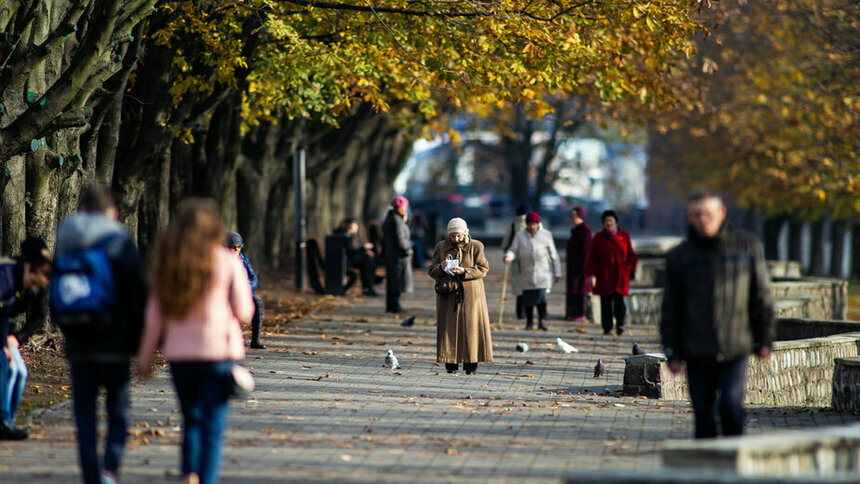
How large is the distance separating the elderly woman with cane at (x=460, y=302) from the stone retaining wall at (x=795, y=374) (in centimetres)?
161

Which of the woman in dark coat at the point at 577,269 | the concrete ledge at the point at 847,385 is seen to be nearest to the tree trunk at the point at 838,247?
the woman in dark coat at the point at 577,269

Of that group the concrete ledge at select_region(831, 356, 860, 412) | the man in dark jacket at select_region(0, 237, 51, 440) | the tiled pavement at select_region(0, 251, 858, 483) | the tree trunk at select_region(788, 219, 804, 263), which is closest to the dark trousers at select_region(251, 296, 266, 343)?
the tiled pavement at select_region(0, 251, 858, 483)

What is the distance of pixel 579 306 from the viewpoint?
18500mm

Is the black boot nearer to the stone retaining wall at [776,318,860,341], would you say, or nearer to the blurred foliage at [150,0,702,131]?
the blurred foliage at [150,0,702,131]

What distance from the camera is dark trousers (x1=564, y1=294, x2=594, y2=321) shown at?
18.5 metres

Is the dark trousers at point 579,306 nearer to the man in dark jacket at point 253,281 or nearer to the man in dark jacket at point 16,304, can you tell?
the man in dark jacket at point 253,281

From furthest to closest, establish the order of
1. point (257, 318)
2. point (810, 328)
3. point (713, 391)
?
point (810, 328) → point (257, 318) → point (713, 391)

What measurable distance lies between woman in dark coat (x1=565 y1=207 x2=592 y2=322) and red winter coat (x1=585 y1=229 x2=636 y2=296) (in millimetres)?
1489

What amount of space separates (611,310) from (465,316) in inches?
215

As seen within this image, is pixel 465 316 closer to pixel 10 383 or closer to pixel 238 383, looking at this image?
pixel 10 383

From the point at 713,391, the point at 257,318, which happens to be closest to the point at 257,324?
the point at 257,318

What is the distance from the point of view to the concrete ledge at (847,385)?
32.9 feet

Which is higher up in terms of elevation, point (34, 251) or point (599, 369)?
point (34, 251)

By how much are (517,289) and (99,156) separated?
21.6 feet
